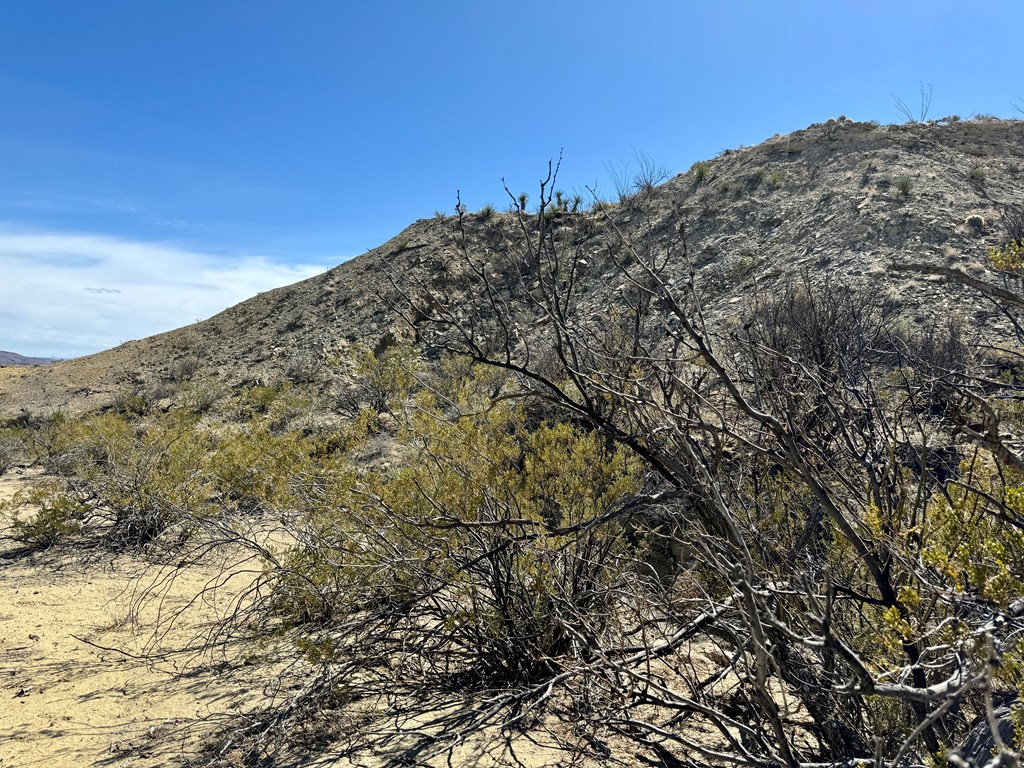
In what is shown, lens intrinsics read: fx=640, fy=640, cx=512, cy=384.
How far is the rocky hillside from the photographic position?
16016 millimetres

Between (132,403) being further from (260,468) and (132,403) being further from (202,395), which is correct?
(260,468)

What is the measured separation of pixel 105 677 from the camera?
481cm

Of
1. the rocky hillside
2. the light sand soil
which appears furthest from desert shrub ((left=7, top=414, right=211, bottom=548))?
the rocky hillside

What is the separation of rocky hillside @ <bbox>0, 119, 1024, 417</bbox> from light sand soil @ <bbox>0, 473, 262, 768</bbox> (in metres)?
8.59

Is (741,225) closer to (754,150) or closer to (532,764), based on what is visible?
(754,150)

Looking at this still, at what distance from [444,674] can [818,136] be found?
26188 millimetres

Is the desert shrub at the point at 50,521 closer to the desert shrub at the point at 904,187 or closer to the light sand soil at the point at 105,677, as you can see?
the light sand soil at the point at 105,677

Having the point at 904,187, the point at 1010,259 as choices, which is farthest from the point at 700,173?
the point at 1010,259

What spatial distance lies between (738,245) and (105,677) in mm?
19527

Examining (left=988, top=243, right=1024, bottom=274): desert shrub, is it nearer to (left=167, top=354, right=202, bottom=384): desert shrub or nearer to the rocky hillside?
the rocky hillside

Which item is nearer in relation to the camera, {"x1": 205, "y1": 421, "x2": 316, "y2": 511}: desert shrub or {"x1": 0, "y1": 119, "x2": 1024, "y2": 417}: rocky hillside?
{"x1": 205, "y1": 421, "x2": 316, "y2": 511}: desert shrub

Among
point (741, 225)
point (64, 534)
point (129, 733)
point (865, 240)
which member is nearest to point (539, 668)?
point (129, 733)

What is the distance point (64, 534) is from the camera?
8953mm

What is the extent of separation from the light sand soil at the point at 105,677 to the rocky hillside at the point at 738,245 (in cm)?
859
